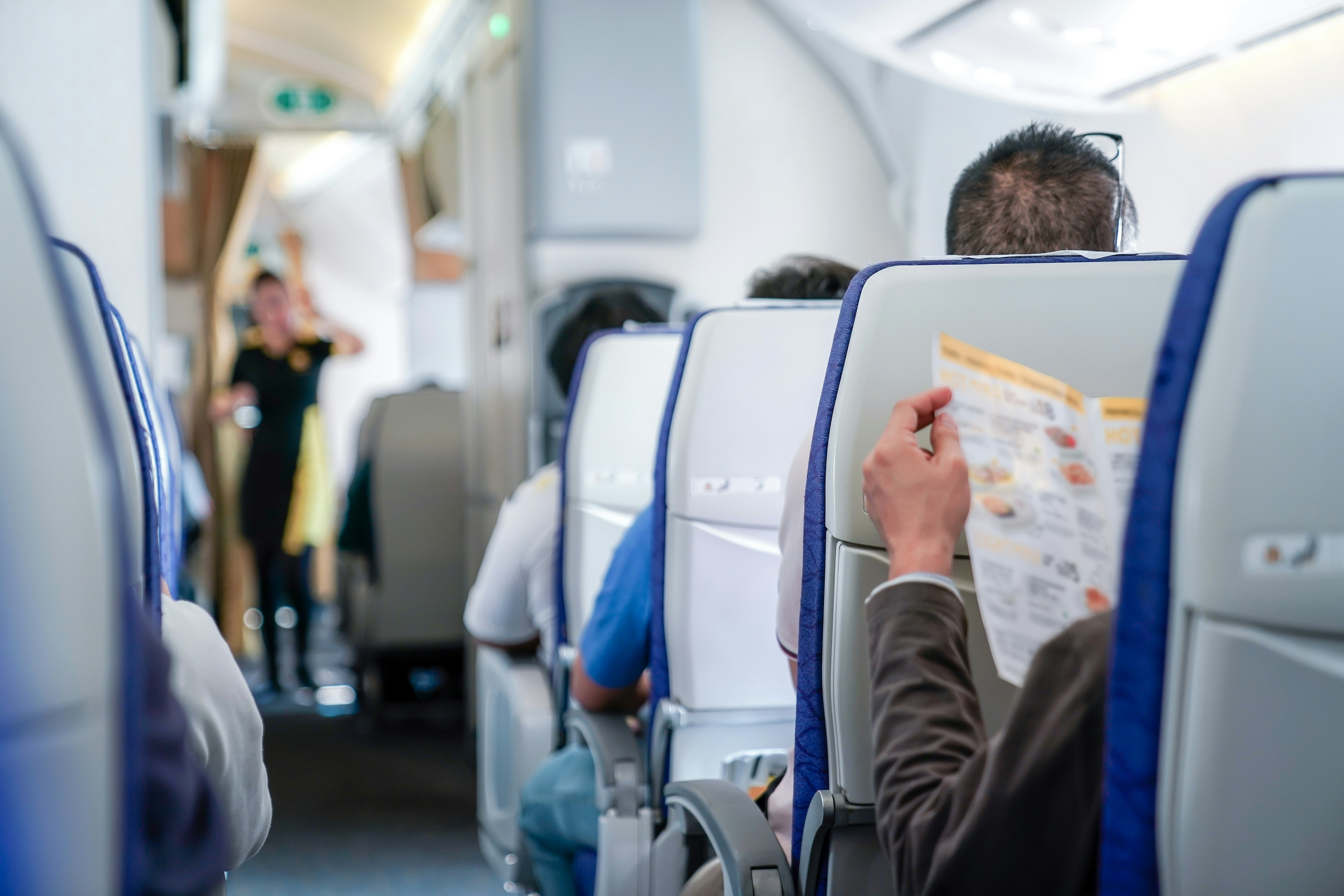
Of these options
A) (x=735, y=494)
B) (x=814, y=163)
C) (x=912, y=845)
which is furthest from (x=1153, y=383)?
(x=814, y=163)

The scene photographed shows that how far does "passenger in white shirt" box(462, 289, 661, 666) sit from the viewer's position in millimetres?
2979

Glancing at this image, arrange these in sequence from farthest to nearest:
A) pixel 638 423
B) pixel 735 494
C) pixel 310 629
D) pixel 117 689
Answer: pixel 310 629, pixel 638 423, pixel 735 494, pixel 117 689

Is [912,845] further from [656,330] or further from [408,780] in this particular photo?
[408,780]

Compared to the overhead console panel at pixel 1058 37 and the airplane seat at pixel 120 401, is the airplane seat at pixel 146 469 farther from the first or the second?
the overhead console panel at pixel 1058 37

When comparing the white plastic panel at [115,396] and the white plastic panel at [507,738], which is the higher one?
the white plastic panel at [115,396]

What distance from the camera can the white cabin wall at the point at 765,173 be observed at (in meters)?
4.27

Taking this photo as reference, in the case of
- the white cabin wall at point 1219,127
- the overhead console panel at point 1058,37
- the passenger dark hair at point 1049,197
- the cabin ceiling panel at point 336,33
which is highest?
A: the cabin ceiling panel at point 336,33

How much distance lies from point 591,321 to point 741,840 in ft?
8.27

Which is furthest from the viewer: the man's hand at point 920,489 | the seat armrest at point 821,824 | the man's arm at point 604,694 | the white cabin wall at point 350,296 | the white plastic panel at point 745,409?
the white cabin wall at point 350,296

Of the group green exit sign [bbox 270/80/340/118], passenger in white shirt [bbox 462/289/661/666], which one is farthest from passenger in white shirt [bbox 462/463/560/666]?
green exit sign [bbox 270/80/340/118]

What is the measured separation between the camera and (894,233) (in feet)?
14.7

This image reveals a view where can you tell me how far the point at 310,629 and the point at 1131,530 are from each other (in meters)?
5.35

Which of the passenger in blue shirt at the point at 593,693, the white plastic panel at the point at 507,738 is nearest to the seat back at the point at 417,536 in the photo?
the white plastic panel at the point at 507,738

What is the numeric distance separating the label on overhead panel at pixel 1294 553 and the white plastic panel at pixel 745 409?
3.65 ft
